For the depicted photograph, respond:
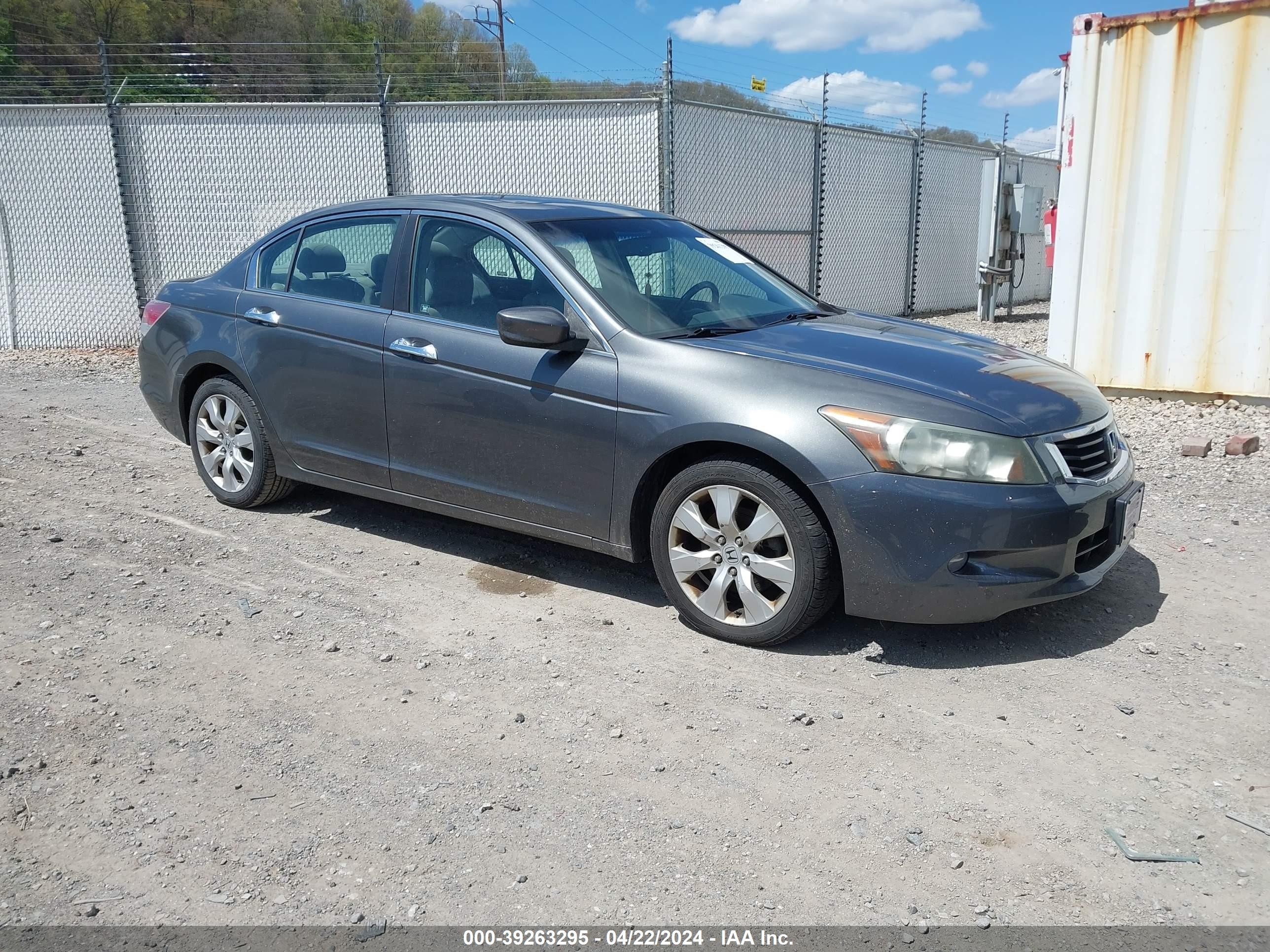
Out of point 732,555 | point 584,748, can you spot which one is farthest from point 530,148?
point 584,748

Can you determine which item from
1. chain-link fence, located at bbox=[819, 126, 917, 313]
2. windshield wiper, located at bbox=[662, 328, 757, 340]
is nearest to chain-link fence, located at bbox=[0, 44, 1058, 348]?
chain-link fence, located at bbox=[819, 126, 917, 313]

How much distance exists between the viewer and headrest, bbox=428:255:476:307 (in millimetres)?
4699

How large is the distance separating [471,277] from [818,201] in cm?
934

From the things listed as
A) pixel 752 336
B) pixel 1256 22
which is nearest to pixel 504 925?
pixel 752 336

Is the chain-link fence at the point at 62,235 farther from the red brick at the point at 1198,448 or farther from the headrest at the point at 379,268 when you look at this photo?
the red brick at the point at 1198,448

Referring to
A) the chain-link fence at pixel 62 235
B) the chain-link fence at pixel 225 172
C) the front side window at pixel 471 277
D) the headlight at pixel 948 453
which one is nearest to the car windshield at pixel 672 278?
the front side window at pixel 471 277

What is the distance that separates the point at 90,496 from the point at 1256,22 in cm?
837

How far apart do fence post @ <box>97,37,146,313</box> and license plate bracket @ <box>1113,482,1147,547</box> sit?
34.4ft

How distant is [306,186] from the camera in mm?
11414

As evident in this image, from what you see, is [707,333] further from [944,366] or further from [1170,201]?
[1170,201]

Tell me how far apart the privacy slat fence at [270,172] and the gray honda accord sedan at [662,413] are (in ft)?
19.6

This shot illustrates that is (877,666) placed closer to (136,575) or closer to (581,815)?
(581,815)

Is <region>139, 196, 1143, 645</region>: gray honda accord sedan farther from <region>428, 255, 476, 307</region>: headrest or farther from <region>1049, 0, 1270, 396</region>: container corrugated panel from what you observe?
<region>1049, 0, 1270, 396</region>: container corrugated panel

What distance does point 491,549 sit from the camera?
5230mm
